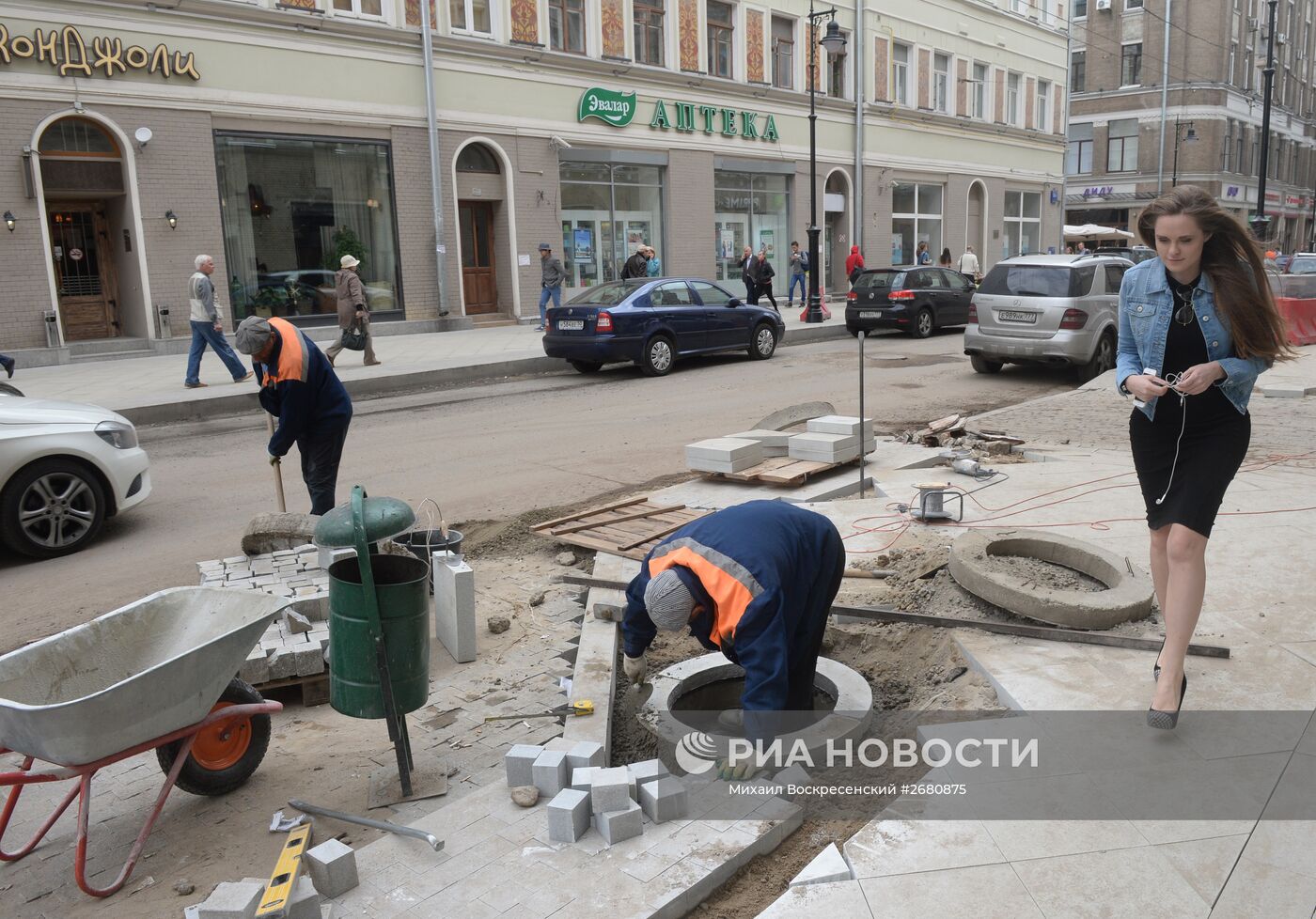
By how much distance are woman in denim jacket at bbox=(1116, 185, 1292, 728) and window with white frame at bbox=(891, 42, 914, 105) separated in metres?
32.0

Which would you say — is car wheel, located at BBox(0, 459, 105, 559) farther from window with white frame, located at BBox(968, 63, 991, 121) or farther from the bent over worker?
window with white frame, located at BBox(968, 63, 991, 121)

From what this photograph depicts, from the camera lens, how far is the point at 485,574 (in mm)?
6668

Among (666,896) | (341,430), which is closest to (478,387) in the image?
(341,430)

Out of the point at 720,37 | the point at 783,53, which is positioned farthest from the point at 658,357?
the point at 783,53

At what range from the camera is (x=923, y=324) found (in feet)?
70.0

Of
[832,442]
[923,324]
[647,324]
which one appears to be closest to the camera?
[832,442]

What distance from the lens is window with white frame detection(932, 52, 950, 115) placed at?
116 ft

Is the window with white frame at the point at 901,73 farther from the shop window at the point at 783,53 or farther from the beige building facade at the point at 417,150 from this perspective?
the shop window at the point at 783,53

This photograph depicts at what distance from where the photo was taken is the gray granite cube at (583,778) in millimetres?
3596

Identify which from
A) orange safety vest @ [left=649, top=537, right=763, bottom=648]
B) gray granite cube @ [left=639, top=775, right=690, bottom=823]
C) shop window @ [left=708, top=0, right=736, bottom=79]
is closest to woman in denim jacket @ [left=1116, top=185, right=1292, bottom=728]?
orange safety vest @ [left=649, top=537, right=763, bottom=648]

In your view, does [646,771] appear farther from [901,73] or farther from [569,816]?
[901,73]

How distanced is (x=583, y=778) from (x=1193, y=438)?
2563mm

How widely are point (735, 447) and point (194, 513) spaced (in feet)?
14.5

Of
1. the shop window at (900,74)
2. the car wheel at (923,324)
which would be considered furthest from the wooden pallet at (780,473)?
the shop window at (900,74)
